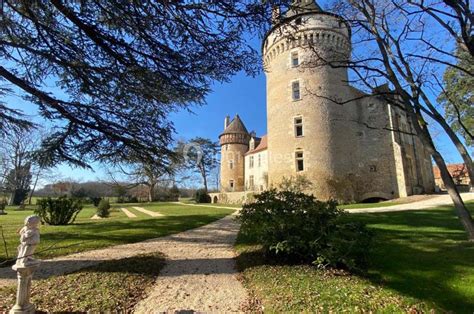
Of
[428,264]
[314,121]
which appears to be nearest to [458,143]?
[428,264]

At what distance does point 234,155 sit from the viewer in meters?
34.3

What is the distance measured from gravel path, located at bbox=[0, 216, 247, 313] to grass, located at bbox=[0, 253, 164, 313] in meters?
0.23

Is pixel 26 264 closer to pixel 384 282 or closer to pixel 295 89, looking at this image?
pixel 384 282

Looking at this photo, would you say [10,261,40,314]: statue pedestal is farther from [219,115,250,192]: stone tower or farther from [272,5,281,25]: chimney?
[219,115,250,192]: stone tower

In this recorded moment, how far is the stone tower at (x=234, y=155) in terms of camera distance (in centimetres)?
3350

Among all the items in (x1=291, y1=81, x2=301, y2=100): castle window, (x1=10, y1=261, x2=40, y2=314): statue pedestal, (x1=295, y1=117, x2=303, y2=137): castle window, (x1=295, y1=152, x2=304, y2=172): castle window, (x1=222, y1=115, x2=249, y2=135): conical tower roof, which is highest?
(x1=222, y1=115, x2=249, y2=135): conical tower roof

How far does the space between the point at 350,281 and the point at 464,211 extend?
380 centimetres

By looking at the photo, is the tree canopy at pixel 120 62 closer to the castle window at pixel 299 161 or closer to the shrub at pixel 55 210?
the shrub at pixel 55 210

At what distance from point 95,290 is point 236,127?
107 ft

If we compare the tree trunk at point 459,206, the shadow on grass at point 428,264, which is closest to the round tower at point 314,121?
the shadow on grass at point 428,264

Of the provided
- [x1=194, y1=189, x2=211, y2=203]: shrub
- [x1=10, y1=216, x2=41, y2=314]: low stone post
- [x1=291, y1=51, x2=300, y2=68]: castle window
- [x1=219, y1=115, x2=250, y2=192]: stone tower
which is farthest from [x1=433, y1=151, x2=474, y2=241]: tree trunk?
[x1=194, y1=189, x2=211, y2=203]: shrub

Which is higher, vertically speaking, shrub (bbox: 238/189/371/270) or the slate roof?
the slate roof

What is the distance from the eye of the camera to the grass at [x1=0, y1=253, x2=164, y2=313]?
3312 millimetres

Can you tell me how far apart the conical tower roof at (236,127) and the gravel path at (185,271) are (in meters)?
27.7
